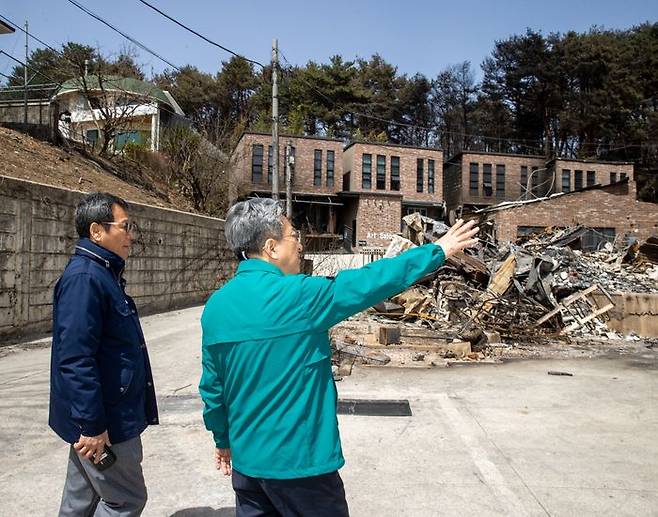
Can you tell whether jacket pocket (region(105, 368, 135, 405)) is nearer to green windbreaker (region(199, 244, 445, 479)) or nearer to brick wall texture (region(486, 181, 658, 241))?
green windbreaker (region(199, 244, 445, 479))

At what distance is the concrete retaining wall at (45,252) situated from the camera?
25.8ft

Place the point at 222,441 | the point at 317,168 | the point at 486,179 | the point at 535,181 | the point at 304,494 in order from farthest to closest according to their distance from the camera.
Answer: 1. the point at 535,181
2. the point at 486,179
3. the point at 317,168
4. the point at 222,441
5. the point at 304,494

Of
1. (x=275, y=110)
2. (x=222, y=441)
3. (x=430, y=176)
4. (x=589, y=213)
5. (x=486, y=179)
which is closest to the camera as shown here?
(x=222, y=441)

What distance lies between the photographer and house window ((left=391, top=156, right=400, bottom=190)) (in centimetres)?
3731

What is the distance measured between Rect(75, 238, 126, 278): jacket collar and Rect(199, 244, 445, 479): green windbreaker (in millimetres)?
908

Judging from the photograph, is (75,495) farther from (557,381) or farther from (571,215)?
(571,215)

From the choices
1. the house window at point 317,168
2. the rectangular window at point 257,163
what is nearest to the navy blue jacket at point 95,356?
the rectangular window at point 257,163

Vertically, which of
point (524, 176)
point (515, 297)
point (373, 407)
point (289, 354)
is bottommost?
point (373, 407)

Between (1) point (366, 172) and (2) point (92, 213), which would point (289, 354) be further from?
(1) point (366, 172)

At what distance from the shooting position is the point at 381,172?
121ft

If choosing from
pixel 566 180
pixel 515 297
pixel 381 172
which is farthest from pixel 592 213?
pixel 515 297

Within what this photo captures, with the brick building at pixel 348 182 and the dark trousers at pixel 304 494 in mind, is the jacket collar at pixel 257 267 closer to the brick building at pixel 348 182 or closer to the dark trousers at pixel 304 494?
the dark trousers at pixel 304 494

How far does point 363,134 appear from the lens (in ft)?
153

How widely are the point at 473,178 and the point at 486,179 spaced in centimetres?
120
